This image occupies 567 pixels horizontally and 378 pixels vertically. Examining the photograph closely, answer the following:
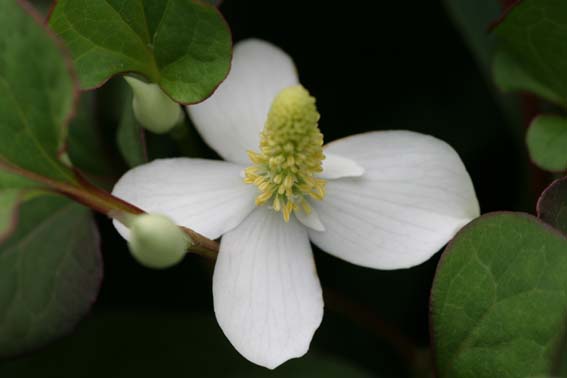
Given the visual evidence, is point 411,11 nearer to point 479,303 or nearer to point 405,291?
point 405,291

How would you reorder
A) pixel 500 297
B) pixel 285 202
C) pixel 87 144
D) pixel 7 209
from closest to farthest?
pixel 7 209
pixel 500 297
pixel 285 202
pixel 87 144

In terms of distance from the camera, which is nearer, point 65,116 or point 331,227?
point 65,116

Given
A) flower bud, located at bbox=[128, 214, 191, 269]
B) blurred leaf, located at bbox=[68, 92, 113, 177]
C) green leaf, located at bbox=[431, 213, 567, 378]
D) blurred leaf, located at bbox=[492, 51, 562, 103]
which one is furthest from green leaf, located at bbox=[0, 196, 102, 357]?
blurred leaf, located at bbox=[492, 51, 562, 103]

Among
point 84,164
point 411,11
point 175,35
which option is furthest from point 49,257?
point 411,11

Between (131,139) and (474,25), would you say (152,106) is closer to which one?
(131,139)

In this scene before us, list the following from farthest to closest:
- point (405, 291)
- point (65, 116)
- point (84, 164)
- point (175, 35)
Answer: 1. point (405, 291)
2. point (84, 164)
3. point (175, 35)
4. point (65, 116)

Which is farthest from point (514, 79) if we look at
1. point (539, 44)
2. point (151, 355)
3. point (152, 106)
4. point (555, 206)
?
point (151, 355)

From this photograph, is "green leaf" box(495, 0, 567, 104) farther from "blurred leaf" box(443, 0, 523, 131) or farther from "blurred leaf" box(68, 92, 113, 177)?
"blurred leaf" box(68, 92, 113, 177)
